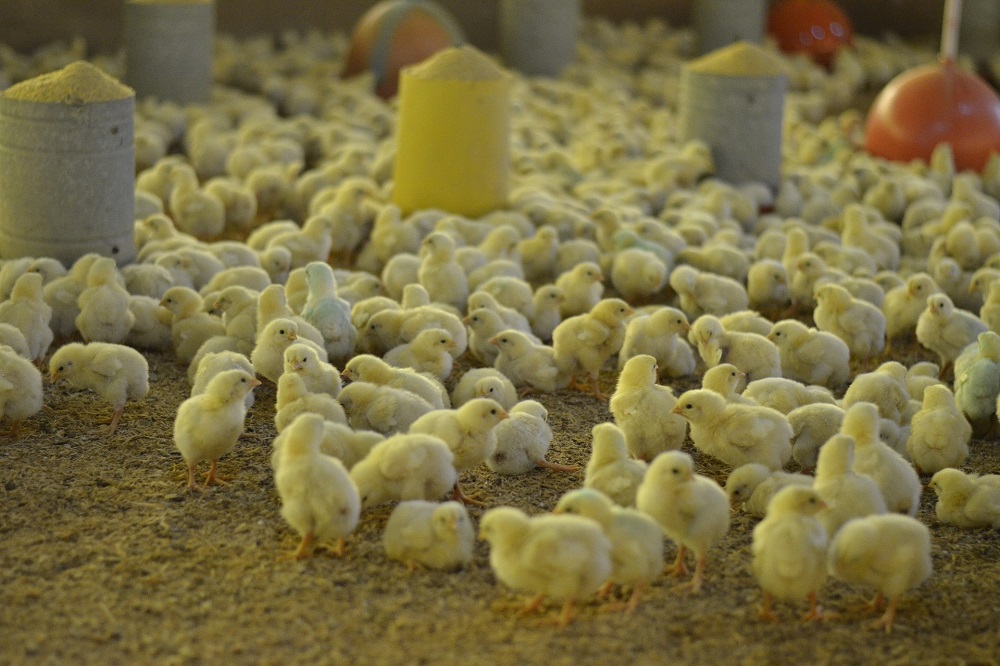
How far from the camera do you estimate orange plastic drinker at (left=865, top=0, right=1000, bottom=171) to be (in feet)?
34.0

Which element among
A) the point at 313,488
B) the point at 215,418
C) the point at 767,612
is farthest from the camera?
the point at 215,418

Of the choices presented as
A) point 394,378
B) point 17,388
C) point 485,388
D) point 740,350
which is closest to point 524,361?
point 485,388

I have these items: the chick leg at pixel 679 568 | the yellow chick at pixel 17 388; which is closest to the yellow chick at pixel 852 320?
the chick leg at pixel 679 568

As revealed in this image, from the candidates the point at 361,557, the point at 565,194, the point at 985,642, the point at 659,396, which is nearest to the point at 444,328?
the point at 659,396

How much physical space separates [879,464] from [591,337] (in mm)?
1850

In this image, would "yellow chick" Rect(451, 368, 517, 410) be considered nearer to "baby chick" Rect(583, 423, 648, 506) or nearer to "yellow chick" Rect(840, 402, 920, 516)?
"baby chick" Rect(583, 423, 648, 506)

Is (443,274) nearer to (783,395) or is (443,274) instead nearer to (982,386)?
(783,395)

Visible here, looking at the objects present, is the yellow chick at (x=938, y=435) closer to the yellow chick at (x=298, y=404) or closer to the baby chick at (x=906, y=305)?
the baby chick at (x=906, y=305)

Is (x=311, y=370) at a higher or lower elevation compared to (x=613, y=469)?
higher

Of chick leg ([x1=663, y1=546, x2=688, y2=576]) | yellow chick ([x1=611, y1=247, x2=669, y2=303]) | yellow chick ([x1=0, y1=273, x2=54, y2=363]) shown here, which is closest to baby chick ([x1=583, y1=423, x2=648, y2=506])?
chick leg ([x1=663, y1=546, x2=688, y2=576])

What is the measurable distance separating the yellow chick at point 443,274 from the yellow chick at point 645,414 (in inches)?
74.9

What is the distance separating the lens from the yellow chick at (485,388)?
5.52 m

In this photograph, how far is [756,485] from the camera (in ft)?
16.0

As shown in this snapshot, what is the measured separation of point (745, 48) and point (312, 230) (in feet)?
13.7
